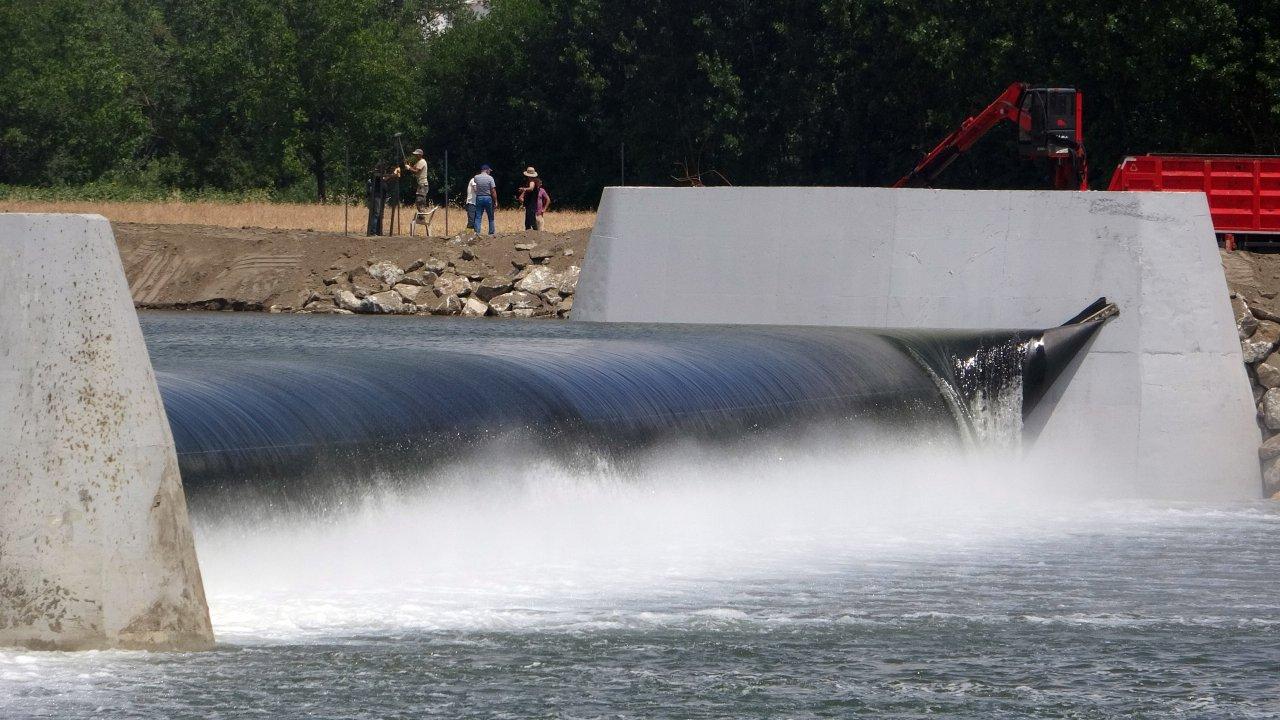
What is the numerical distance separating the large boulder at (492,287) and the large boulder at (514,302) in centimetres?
20

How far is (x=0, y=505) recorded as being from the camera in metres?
7.02

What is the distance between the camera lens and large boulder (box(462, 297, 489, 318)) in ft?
97.5

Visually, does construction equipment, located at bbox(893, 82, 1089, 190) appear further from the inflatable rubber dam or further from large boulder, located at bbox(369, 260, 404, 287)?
large boulder, located at bbox(369, 260, 404, 287)

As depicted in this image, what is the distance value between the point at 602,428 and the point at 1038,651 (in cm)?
420

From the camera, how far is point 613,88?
206ft

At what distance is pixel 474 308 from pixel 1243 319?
15.1m

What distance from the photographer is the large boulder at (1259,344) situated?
1716 centimetres

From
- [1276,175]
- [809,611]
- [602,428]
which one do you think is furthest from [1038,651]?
[1276,175]

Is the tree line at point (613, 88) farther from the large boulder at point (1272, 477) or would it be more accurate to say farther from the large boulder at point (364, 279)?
the large boulder at point (1272, 477)

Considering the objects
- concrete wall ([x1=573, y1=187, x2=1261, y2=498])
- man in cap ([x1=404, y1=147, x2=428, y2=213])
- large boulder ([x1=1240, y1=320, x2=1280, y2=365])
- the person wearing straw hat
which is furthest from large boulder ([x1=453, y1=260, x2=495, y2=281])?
large boulder ([x1=1240, y1=320, x2=1280, y2=365])

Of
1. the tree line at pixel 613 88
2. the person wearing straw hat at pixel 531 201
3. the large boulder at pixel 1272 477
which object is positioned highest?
the tree line at pixel 613 88

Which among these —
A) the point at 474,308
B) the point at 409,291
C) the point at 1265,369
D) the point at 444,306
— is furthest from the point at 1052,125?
the point at 409,291

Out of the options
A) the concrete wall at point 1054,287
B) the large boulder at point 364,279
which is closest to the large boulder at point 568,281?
the large boulder at point 364,279

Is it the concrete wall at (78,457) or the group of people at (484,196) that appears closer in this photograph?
the concrete wall at (78,457)
